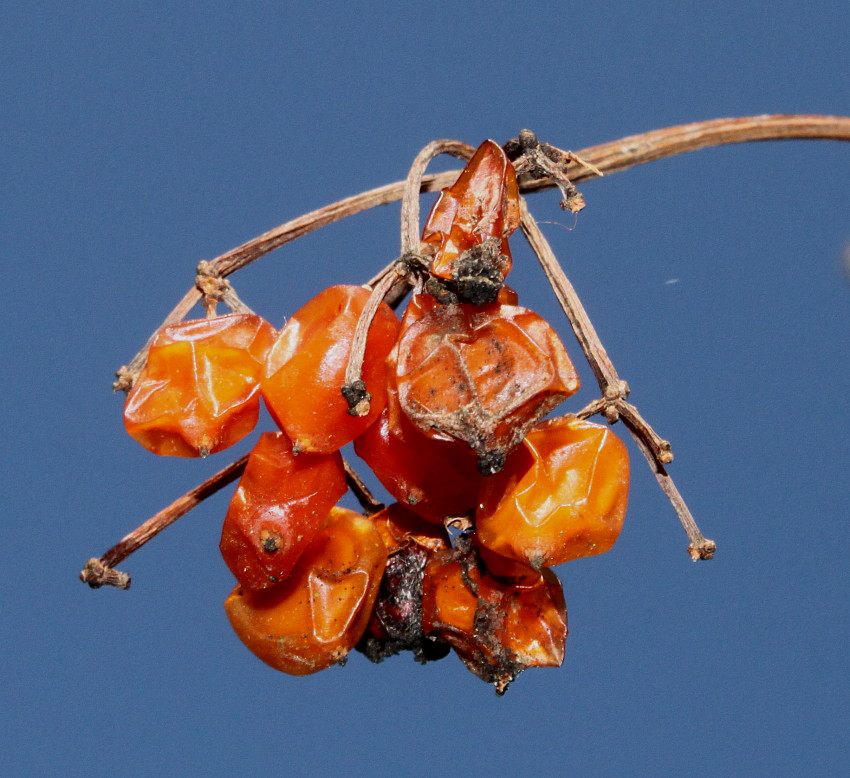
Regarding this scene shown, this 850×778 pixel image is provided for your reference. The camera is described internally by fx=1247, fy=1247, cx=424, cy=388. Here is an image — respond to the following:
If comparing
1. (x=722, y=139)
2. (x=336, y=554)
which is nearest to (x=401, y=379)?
(x=336, y=554)

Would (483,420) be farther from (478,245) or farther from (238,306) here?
(238,306)

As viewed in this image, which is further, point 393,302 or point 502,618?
point 393,302

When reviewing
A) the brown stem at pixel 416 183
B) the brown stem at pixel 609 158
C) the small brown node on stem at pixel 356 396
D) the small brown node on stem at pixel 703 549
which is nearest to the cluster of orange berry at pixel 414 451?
the small brown node on stem at pixel 356 396

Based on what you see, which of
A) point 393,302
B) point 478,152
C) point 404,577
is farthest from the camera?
point 393,302

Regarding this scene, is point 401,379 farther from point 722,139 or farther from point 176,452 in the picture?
point 722,139

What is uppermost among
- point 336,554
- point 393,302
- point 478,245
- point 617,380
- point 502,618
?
point 478,245

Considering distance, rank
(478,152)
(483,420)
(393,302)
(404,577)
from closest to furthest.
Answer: (483,420) < (478,152) < (404,577) < (393,302)

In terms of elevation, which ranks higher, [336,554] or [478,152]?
[478,152]
